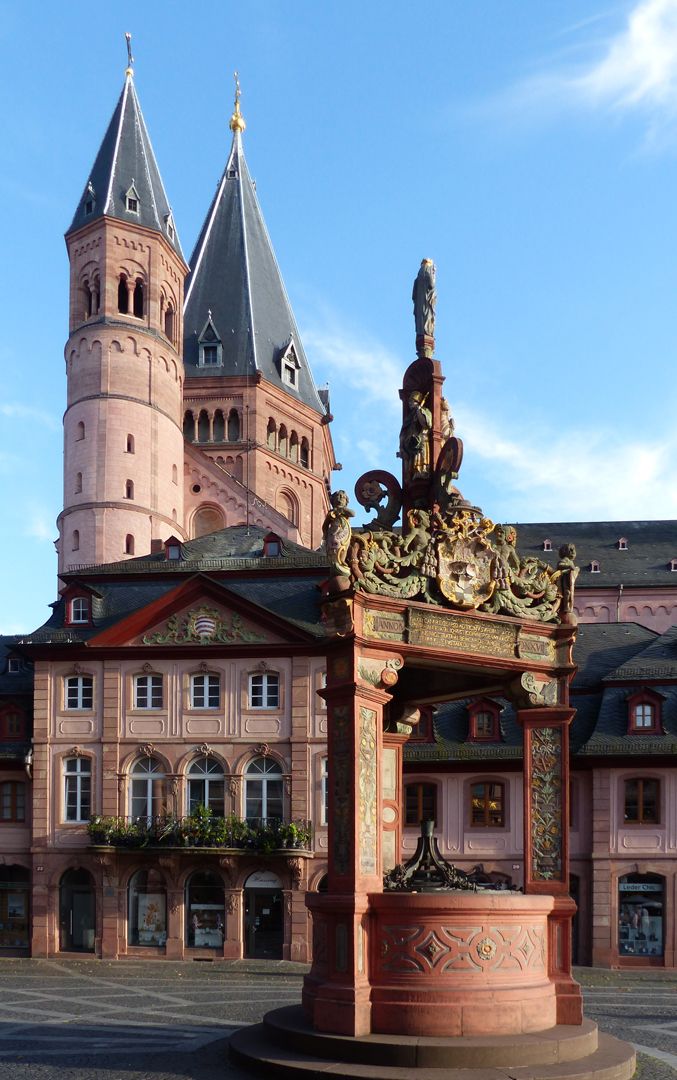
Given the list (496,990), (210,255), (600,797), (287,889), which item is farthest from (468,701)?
(210,255)

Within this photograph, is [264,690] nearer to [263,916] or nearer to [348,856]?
[263,916]

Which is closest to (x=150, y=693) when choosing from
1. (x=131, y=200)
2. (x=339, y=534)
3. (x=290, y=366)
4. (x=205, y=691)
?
(x=205, y=691)

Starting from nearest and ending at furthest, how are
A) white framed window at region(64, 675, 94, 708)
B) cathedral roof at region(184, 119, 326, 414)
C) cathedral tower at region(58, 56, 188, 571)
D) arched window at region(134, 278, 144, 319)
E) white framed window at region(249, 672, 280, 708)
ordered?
white framed window at region(249, 672, 280, 708)
white framed window at region(64, 675, 94, 708)
cathedral tower at region(58, 56, 188, 571)
arched window at region(134, 278, 144, 319)
cathedral roof at region(184, 119, 326, 414)

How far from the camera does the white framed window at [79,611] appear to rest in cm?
4447

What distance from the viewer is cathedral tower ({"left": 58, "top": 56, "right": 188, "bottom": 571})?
6894cm

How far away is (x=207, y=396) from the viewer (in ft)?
285

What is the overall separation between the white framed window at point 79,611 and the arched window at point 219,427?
41.2m

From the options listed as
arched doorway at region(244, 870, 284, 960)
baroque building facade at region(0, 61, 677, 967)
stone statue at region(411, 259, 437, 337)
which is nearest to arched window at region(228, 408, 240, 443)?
baroque building facade at region(0, 61, 677, 967)

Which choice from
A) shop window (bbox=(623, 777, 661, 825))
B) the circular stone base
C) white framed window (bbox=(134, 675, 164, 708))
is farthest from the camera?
white framed window (bbox=(134, 675, 164, 708))

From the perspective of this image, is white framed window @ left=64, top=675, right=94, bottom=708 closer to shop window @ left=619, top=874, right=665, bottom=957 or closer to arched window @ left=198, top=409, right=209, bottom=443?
shop window @ left=619, top=874, right=665, bottom=957

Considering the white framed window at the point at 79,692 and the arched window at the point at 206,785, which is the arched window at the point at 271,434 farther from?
the arched window at the point at 206,785

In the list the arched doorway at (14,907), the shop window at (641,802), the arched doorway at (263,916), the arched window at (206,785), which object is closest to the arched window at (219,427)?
the arched doorway at (14,907)

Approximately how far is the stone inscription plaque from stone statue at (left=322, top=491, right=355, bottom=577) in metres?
1.12

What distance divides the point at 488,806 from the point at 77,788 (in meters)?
12.1
